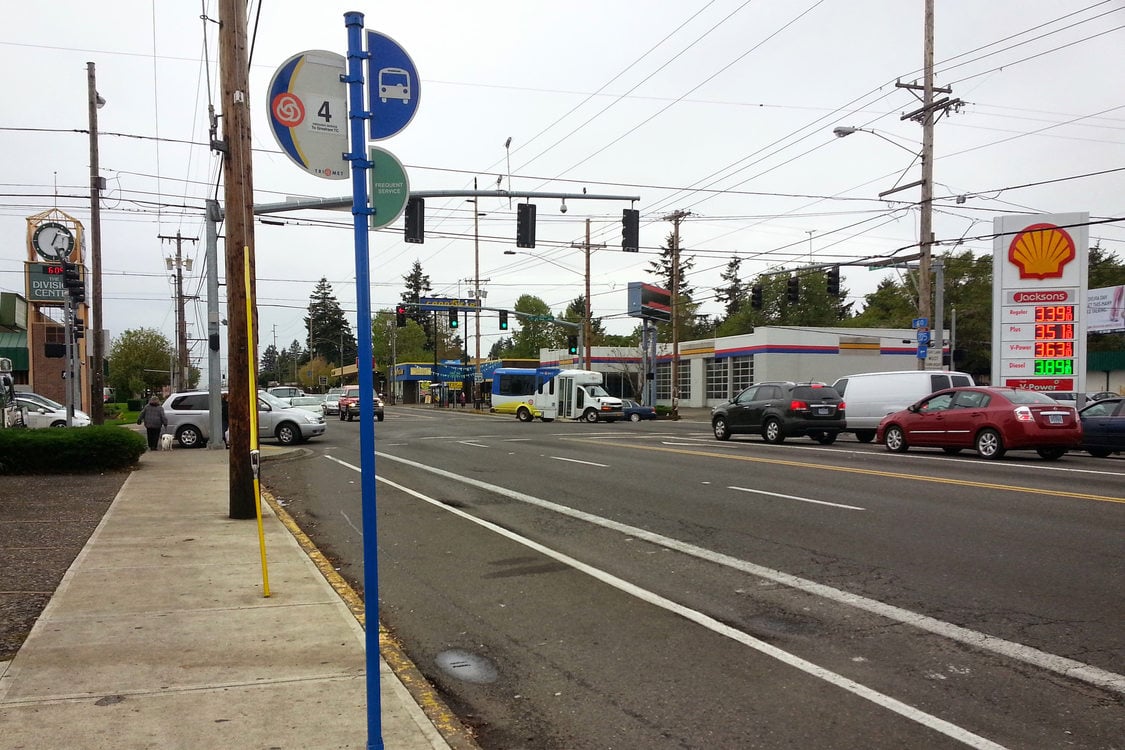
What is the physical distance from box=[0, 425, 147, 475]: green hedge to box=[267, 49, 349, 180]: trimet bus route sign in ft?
44.4

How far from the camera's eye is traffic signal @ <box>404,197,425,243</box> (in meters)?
19.2

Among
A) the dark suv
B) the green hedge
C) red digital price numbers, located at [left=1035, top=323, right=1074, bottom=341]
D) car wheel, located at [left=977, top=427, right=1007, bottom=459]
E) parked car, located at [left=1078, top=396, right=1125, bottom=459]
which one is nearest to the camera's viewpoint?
the green hedge

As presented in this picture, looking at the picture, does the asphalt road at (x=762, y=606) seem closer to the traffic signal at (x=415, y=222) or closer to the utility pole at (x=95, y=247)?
the traffic signal at (x=415, y=222)

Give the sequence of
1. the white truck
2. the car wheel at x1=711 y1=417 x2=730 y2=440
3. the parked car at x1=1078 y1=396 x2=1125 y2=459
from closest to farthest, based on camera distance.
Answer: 1. the parked car at x1=1078 y1=396 x2=1125 y2=459
2. the car wheel at x1=711 y1=417 x2=730 y2=440
3. the white truck

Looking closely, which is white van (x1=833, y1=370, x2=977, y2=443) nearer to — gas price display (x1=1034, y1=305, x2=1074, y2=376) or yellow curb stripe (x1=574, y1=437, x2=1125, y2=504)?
yellow curb stripe (x1=574, y1=437, x2=1125, y2=504)

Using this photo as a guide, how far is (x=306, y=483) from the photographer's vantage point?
1541 centimetres

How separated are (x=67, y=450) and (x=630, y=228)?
546 inches

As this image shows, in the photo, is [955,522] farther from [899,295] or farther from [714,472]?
[899,295]

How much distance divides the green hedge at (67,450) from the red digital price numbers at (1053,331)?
28.2 meters

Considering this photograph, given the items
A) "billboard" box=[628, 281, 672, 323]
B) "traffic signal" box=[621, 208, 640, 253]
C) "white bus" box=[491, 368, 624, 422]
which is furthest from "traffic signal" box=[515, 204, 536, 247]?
"billboard" box=[628, 281, 672, 323]

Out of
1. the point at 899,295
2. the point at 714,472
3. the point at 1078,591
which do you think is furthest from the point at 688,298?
the point at 1078,591

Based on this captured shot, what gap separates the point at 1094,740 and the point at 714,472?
423 inches

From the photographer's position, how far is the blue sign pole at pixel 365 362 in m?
3.47

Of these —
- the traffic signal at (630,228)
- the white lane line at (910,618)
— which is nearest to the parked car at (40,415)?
the traffic signal at (630,228)
